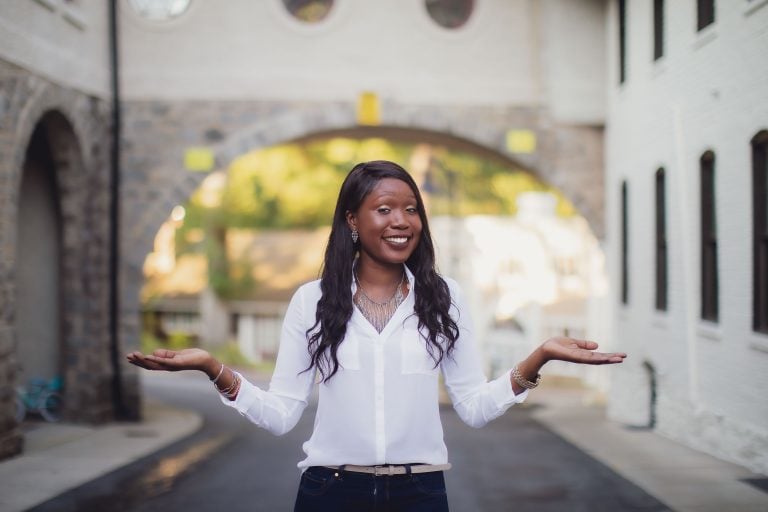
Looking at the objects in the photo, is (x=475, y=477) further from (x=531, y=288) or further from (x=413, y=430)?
(x=531, y=288)

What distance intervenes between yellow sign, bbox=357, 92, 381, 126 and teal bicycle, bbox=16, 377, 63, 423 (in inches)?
212

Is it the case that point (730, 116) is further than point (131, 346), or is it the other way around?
point (131, 346)

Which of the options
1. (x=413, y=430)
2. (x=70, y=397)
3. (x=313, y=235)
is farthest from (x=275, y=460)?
(x=313, y=235)

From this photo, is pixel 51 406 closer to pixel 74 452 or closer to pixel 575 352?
pixel 74 452

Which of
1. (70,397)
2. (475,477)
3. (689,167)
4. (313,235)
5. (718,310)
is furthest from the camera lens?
(313,235)

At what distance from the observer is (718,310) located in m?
10.2

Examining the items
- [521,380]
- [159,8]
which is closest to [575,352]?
[521,380]

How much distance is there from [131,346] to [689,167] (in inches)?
299

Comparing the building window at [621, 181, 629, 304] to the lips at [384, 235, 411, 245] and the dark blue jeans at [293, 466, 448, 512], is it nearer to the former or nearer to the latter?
the lips at [384, 235, 411, 245]

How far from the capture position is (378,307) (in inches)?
122

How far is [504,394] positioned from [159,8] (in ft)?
39.3

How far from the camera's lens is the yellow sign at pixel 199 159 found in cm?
1371

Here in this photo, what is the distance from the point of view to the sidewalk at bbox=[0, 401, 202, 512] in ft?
27.9

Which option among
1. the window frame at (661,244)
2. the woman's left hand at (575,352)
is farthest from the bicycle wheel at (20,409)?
the woman's left hand at (575,352)
